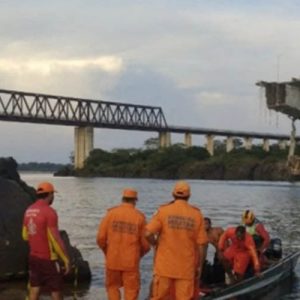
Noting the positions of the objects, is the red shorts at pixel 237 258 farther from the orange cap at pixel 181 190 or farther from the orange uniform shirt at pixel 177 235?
the orange cap at pixel 181 190

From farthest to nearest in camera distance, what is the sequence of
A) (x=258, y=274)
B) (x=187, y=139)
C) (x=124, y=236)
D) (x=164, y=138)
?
(x=164, y=138)
(x=187, y=139)
(x=258, y=274)
(x=124, y=236)

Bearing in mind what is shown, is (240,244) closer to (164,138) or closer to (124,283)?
(124,283)

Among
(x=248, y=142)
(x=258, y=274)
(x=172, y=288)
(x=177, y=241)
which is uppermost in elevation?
(x=248, y=142)

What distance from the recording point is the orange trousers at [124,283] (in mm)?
10336

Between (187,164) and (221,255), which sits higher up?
(187,164)

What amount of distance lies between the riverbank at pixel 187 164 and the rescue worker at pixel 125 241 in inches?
5055

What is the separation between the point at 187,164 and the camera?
15962 cm

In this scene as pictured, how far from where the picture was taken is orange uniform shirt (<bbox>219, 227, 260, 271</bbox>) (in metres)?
13.4

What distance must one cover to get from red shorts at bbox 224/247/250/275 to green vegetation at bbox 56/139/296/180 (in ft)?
410

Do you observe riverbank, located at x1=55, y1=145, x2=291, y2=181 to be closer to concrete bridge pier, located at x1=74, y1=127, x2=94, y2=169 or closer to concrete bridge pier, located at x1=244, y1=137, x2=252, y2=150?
concrete bridge pier, located at x1=74, y1=127, x2=94, y2=169

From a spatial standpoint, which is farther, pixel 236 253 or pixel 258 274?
pixel 258 274

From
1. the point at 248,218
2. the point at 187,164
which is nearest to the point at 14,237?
the point at 248,218

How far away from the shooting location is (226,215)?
44312mm

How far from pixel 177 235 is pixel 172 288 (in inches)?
26.7
